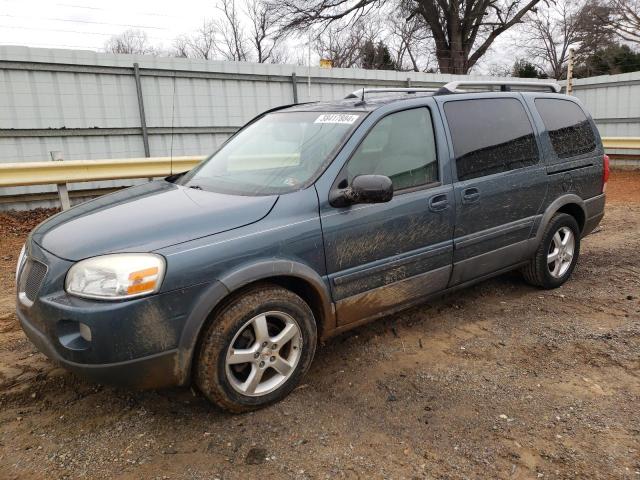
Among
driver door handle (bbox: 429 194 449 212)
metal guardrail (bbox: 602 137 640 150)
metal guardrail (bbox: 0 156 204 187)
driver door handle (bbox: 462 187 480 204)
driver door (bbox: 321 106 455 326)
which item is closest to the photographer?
driver door (bbox: 321 106 455 326)

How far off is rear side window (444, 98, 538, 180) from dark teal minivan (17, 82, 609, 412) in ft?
0.04

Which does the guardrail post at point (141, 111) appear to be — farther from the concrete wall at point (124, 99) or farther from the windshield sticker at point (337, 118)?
the windshield sticker at point (337, 118)

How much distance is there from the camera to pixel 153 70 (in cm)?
884

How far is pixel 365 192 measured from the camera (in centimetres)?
287

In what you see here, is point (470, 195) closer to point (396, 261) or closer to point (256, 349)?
point (396, 261)

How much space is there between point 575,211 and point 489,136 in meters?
1.38

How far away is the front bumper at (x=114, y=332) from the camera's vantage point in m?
2.31

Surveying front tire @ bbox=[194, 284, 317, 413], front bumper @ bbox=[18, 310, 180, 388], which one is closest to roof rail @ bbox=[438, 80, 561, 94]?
front tire @ bbox=[194, 284, 317, 413]

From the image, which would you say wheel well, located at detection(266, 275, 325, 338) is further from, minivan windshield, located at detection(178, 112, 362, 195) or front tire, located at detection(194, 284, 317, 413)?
minivan windshield, located at detection(178, 112, 362, 195)

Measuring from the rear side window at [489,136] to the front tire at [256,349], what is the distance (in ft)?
5.48

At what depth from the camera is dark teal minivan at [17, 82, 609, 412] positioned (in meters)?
2.40

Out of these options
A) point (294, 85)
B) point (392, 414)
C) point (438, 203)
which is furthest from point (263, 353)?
point (294, 85)

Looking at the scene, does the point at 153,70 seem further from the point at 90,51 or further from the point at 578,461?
the point at 578,461

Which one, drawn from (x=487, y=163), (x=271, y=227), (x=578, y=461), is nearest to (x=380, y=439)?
(x=578, y=461)
